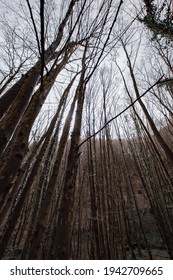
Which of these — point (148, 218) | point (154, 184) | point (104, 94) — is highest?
point (104, 94)

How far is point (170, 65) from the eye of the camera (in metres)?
5.89

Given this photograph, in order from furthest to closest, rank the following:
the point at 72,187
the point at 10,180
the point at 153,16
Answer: the point at 153,16 < the point at 72,187 < the point at 10,180

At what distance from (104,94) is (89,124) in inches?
54.1

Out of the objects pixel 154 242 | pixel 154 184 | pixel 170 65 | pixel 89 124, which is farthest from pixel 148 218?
pixel 170 65

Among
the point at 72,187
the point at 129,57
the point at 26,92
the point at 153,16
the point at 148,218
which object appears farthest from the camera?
the point at 148,218

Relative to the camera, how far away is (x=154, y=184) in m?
8.66

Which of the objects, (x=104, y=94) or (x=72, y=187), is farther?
(x=104, y=94)

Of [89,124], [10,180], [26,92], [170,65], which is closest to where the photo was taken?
[10,180]
